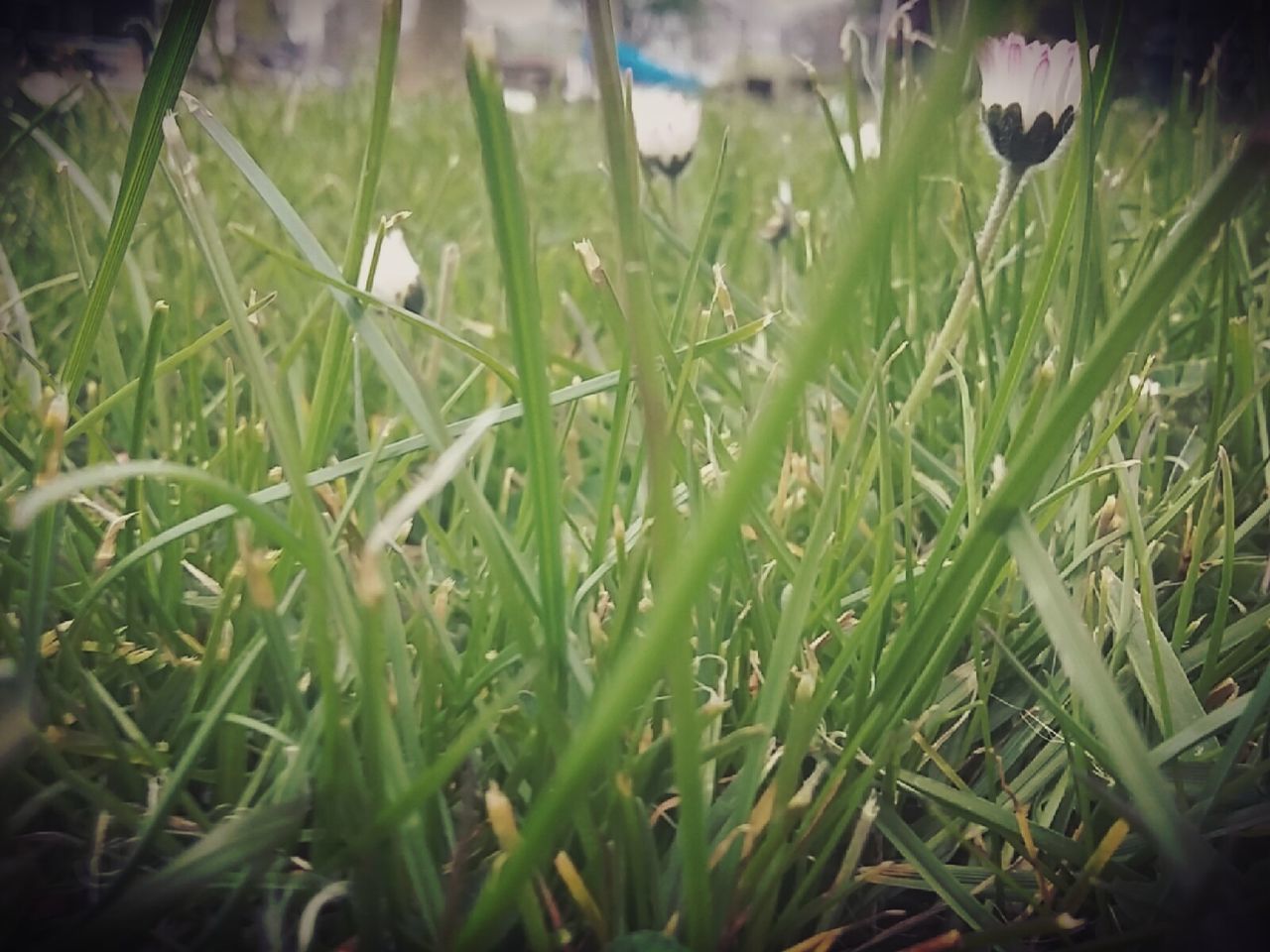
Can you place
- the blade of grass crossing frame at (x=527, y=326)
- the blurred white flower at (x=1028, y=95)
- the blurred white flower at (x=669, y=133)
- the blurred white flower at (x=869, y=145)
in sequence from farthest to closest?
1. the blurred white flower at (x=669, y=133)
2. the blurred white flower at (x=869, y=145)
3. the blurred white flower at (x=1028, y=95)
4. the blade of grass crossing frame at (x=527, y=326)

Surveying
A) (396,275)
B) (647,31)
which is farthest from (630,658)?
(647,31)

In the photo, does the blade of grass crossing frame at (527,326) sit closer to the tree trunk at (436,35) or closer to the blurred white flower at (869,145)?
the tree trunk at (436,35)

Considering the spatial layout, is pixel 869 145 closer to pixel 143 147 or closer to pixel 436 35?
pixel 436 35

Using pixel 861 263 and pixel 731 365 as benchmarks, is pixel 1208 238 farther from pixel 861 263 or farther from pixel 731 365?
pixel 731 365

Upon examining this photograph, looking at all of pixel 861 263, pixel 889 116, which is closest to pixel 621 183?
pixel 861 263

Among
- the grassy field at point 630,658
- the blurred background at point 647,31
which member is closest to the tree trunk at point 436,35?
the blurred background at point 647,31

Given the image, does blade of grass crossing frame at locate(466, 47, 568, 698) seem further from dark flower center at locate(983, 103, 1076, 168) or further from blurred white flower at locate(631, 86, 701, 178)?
blurred white flower at locate(631, 86, 701, 178)
